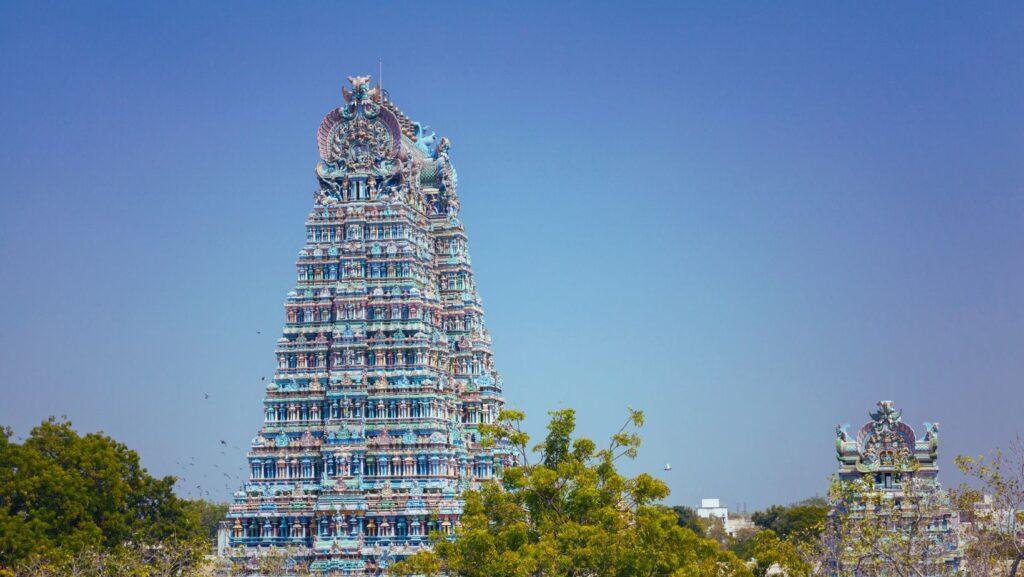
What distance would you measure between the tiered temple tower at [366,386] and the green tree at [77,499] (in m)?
8.32

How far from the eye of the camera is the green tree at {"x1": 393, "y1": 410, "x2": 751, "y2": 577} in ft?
166

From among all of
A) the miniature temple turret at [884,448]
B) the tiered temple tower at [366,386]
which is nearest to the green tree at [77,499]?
the tiered temple tower at [366,386]

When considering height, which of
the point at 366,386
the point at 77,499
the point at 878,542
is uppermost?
the point at 366,386

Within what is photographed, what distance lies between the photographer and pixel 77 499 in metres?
69.6

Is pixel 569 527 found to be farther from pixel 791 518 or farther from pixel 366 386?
pixel 791 518

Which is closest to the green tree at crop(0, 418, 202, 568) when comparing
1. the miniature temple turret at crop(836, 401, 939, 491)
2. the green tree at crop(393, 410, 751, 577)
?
the green tree at crop(393, 410, 751, 577)

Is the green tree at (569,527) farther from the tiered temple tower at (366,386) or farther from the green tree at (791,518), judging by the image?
the green tree at (791,518)

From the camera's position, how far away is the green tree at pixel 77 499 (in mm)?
66688

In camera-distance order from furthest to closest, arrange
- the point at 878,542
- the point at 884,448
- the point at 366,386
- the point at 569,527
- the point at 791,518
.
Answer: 1. the point at 791,518
2. the point at 366,386
3. the point at 884,448
4. the point at 569,527
5. the point at 878,542

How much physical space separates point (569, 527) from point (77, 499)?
29195 mm

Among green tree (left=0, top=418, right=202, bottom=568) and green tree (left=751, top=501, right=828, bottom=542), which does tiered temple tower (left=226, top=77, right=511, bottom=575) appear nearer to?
green tree (left=0, top=418, right=202, bottom=568)

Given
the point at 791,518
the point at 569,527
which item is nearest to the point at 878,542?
the point at 569,527

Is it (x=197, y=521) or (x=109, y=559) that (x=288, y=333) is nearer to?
(x=197, y=521)

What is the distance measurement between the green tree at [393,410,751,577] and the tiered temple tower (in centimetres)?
2708
